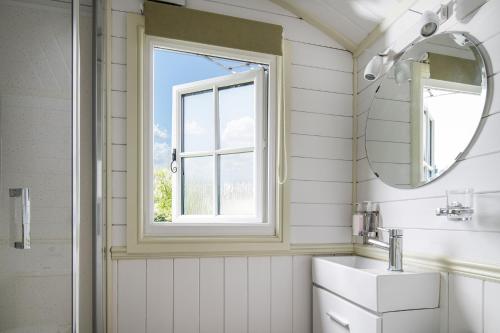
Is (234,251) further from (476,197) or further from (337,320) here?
(476,197)

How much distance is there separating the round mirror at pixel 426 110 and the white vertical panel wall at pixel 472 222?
4 centimetres

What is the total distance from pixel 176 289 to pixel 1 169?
0.96 metres

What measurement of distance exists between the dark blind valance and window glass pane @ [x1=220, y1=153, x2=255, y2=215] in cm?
59

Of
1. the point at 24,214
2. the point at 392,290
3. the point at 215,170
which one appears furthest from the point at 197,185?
the point at 392,290

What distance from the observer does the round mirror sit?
122 centimetres

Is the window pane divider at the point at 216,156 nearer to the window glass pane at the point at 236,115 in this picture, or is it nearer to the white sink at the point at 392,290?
the window glass pane at the point at 236,115

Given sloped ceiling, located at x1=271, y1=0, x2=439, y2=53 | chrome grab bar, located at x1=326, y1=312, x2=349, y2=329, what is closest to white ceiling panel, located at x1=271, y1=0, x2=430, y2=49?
sloped ceiling, located at x1=271, y1=0, x2=439, y2=53

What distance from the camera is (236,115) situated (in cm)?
194

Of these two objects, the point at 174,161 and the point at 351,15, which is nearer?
the point at 351,15

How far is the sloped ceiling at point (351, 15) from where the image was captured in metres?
1.61

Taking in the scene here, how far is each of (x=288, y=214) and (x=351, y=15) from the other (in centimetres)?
107

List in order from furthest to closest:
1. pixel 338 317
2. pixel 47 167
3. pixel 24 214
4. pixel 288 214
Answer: pixel 288 214, pixel 338 317, pixel 47 167, pixel 24 214

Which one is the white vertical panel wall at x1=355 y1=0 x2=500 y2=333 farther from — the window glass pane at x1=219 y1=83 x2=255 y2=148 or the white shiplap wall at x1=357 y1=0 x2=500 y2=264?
the window glass pane at x1=219 y1=83 x2=255 y2=148

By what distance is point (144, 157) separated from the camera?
5.37 feet
